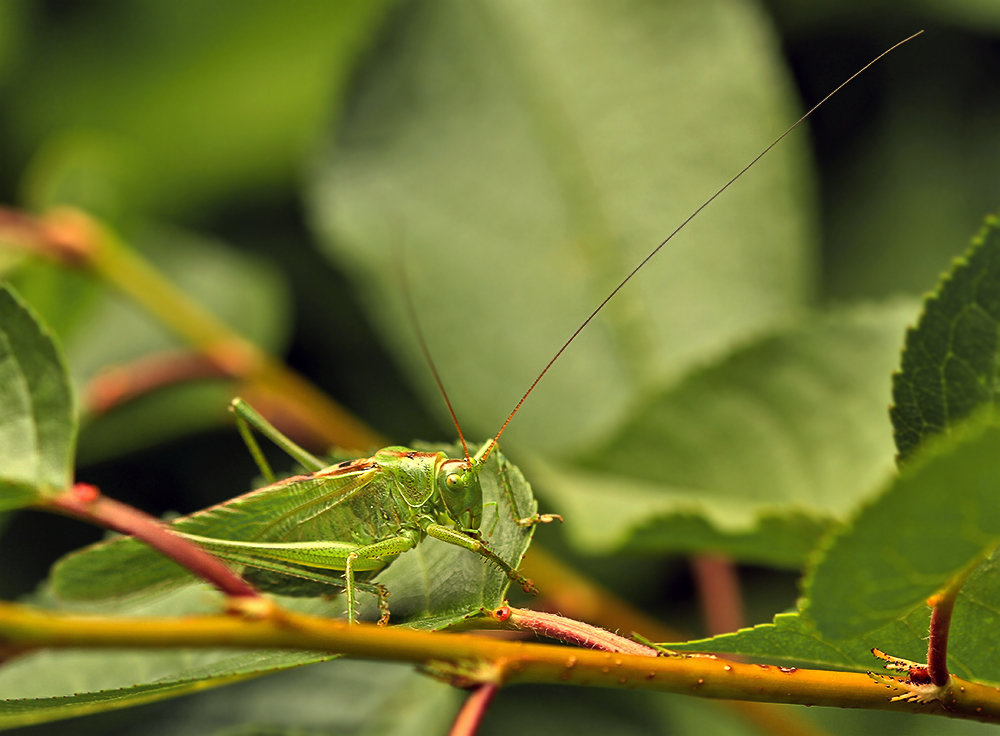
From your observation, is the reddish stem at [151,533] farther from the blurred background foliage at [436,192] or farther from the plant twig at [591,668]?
the blurred background foliage at [436,192]

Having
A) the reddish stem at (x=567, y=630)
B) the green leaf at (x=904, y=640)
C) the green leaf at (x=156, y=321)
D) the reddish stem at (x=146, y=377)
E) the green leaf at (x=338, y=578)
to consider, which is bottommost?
the reddish stem at (x=567, y=630)

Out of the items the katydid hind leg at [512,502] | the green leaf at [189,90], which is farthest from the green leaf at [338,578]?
the green leaf at [189,90]

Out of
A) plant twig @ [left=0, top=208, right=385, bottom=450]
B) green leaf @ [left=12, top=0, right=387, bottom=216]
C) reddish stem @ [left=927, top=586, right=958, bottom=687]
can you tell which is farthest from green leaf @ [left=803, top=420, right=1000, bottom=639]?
green leaf @ [left=12, top=0, right=387, bottom=216]

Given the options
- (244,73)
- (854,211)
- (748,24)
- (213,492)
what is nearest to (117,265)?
(213,492)

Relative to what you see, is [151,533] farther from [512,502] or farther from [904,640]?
[904,640]

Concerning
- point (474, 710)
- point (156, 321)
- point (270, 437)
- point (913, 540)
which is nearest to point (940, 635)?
point (913, 540)

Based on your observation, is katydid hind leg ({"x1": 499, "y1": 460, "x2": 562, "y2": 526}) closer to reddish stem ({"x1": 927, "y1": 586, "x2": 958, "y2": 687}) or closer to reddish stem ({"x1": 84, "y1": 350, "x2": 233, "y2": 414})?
reddish stem ({"x1": 927, "y1": 586, "x2": 958, "y2": 687})
